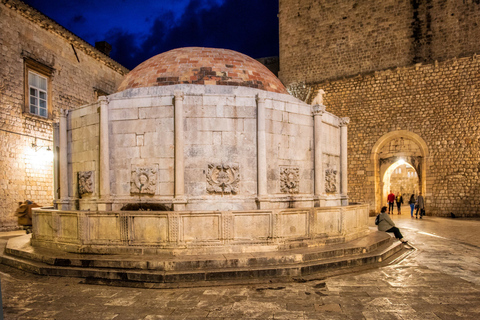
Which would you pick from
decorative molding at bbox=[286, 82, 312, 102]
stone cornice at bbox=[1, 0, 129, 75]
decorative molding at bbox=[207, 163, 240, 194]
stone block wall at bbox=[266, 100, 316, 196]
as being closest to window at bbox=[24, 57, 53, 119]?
stone cornice at bbox=[1, 0, 129, 75]

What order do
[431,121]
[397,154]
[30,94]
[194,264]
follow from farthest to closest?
1. [397,154]
2. [431,121]
3. [30,94]
4. [194,264]

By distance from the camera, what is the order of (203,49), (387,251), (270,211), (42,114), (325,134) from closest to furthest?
(270,211), (387,251), (325,134), (203,49), (42,114)

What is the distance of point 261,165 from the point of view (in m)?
7.40

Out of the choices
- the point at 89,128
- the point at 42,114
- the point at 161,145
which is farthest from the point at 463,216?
the point at 42,114

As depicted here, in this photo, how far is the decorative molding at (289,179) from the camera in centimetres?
774

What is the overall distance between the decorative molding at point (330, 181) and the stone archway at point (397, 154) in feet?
38.6

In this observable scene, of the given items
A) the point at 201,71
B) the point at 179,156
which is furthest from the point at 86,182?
the point at 201,71

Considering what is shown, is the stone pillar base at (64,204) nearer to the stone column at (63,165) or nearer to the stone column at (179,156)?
the stone column at (63,165)

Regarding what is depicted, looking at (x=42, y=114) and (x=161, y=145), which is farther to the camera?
(x=42, y=114)

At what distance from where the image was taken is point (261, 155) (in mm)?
7418

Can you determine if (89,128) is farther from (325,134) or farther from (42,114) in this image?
(42,114)

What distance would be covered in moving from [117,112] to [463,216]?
55.5 feet

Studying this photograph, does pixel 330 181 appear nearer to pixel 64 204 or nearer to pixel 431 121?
pixel 64 204

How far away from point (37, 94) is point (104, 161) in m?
10.0
